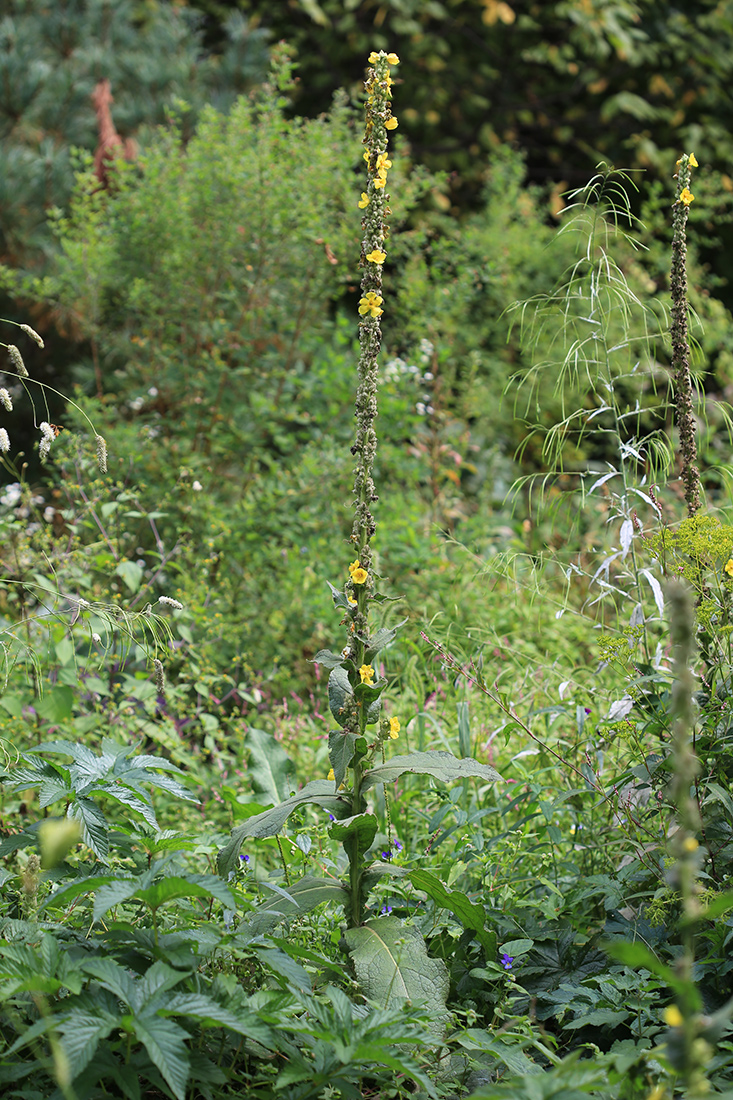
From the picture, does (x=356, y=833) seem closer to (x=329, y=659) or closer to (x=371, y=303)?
(x=329, y=659)

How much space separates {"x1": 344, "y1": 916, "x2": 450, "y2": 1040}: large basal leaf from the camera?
5.01ft

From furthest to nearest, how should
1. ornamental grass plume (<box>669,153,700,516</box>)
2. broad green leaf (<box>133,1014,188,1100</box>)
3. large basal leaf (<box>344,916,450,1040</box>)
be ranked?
1. ornamental grass plume (<box>669,153,700,516</box>)
2. large basal leaf (<box>344,916,450,1040</box>)
3. broad green leaf (<box>133,1014,188,1100</box>)

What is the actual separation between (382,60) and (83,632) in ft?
5.42

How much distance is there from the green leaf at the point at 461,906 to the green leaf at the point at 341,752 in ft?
0.85

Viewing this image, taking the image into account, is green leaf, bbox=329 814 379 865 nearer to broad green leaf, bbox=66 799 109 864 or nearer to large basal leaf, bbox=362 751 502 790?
large basal leaf, bbox=362 751 502 790

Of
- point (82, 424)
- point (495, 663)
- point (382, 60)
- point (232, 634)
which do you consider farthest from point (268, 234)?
point (382, 60)

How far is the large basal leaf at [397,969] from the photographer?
1527mm

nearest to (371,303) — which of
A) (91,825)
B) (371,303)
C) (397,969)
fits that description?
(371,303)

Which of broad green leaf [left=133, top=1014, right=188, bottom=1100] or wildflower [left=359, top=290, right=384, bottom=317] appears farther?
wildflower [left=359, top=290, right=384, bottom=317]

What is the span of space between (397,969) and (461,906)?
193 mm

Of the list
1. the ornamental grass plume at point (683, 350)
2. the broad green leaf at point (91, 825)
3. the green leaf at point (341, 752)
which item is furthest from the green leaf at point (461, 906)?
the ornamental grass plume at point (683, 350)

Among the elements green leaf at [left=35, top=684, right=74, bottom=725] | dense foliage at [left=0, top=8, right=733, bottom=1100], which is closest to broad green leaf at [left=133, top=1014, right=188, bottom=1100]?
dense foliage at [left=0, top=8, right=733, bottom=1100]

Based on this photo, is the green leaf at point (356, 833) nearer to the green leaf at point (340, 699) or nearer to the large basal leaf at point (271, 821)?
the large basal leaf at point (271, 821)

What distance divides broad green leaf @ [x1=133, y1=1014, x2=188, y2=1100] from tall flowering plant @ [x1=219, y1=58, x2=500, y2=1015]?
0.39 meters
